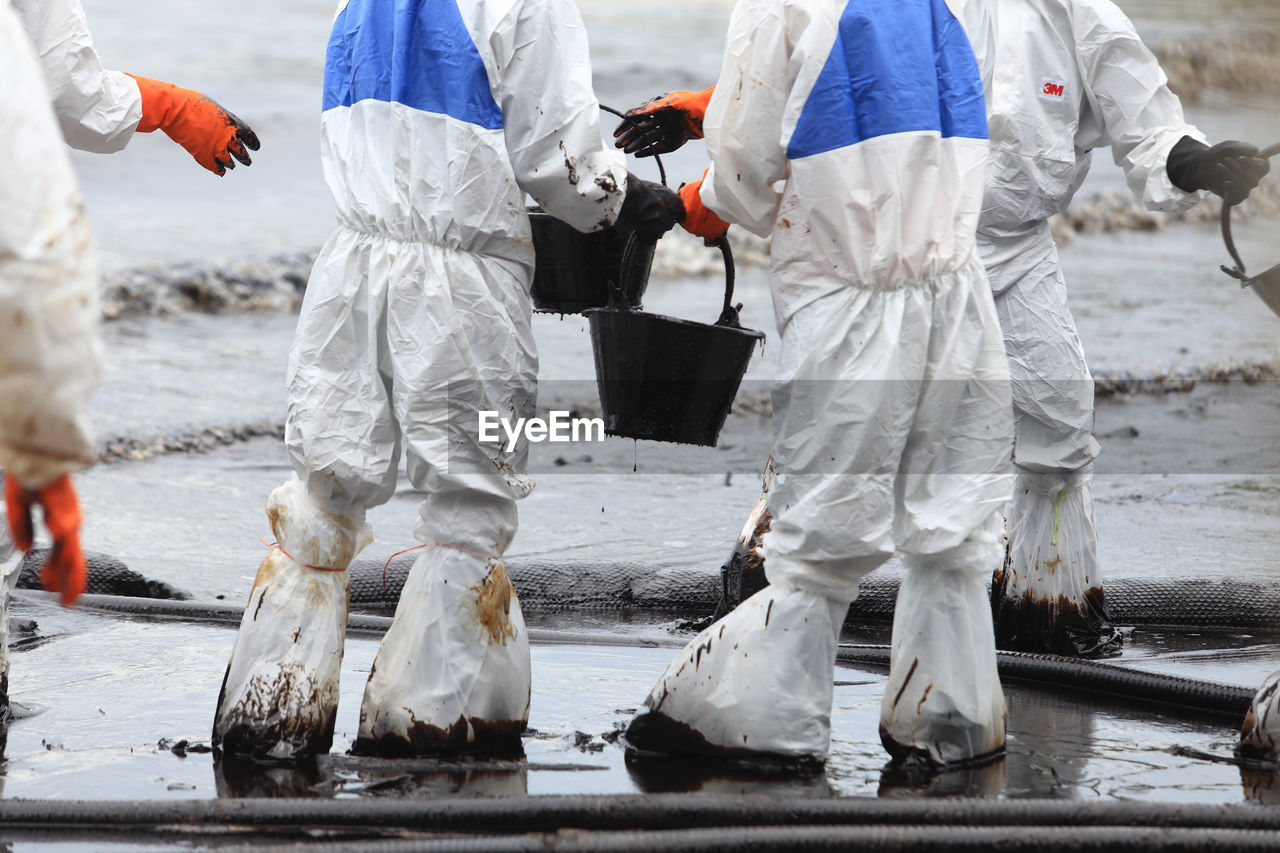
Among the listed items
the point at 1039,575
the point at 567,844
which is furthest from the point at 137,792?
the point at 1039,575

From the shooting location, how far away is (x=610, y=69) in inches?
1030

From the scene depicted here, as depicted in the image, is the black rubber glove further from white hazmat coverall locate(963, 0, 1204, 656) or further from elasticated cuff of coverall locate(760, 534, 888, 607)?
white hazmat coverall locate(963, 0, 1204, 656)

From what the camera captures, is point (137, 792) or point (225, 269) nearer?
point (137, 792)

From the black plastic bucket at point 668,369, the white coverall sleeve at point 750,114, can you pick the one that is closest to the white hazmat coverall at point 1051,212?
the black plastic bucket at point 668,369

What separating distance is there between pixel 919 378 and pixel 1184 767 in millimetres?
1033

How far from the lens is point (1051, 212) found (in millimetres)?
4301

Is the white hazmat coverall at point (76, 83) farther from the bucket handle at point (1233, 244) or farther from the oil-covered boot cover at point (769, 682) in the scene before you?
the bucket handle at point (1233, 244)

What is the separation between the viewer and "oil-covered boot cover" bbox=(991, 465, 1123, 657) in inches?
170

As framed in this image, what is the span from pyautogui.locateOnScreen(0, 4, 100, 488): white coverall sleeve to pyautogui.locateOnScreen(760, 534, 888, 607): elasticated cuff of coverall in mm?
1533

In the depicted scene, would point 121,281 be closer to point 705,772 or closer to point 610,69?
point 705,772

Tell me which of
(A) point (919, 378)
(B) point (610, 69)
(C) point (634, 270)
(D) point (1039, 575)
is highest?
(B) point (610, 69)

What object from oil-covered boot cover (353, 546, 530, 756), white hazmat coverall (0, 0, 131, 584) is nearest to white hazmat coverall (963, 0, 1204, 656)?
oil-covered boot cover (353, 546, 530, 756)

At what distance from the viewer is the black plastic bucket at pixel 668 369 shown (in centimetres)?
342

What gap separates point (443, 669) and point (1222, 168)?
92.1 inches
